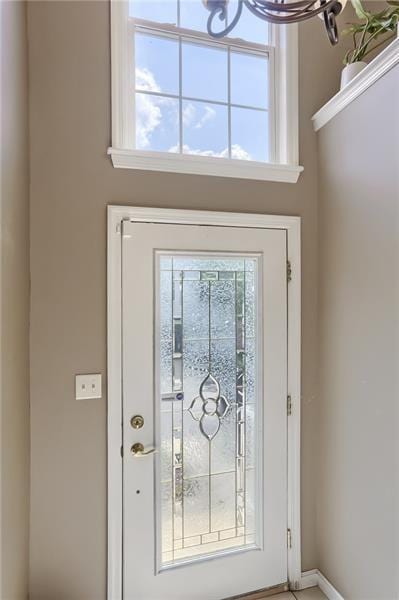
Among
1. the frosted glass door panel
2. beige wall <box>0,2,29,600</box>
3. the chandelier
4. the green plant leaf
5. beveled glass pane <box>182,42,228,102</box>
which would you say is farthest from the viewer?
beveled glass pane <box>182,42,228,102</box>

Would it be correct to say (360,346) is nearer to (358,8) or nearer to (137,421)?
(137,421)

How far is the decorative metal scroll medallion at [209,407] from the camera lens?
185 cm

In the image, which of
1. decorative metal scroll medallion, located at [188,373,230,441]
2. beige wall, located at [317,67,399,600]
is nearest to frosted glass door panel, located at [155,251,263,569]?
decorative metal scroll medallion, located at [188,373,230,441]

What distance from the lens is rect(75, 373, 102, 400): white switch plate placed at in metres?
1.67

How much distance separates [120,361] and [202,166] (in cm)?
106

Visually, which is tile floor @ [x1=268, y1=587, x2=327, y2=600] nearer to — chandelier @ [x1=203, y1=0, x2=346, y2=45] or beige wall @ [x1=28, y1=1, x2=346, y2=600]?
beige wall @ [x1=28, y1=1, x2=346, y2=600]

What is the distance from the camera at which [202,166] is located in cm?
180

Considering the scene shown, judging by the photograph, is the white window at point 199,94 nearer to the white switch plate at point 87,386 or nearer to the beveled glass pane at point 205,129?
the beveled glass pane at point 205,129

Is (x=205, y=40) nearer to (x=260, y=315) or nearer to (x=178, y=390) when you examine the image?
(x=260, y=315)

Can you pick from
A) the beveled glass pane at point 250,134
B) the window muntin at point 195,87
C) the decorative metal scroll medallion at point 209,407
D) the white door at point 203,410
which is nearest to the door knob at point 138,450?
the white door at point 203,410

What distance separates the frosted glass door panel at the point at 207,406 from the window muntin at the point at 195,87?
642 millimetres

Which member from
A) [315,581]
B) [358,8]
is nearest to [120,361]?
[315,581]

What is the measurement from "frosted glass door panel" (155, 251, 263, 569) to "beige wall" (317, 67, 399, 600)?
1.28 ft

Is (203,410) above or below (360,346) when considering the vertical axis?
below
